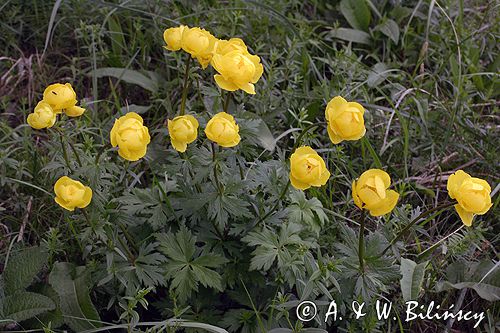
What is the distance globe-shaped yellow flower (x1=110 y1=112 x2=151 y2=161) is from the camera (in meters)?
1.48

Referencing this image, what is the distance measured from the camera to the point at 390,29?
2830 millimetres

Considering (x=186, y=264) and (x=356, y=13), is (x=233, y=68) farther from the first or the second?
(x=356, y=13)

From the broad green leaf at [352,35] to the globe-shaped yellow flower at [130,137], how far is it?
58.2 inches

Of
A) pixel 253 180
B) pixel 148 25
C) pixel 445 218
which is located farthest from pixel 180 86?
pixel 445 218

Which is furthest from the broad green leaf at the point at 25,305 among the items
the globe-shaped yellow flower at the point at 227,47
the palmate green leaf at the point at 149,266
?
the globe-shaped yellow flower at the point at 227,47

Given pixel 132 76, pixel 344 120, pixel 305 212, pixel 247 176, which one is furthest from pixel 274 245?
pixel 132 76

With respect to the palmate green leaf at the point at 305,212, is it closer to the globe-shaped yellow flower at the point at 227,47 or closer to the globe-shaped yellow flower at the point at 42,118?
the globe-shaped yellow flower at the point at 227,47

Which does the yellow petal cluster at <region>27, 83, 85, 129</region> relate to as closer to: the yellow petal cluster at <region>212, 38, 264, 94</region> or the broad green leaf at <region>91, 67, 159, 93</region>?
the yellow petal cluster at <region>212, 38, 264, 94</region>

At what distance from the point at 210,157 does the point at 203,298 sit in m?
0.37

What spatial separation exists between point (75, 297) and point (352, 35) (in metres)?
1.63

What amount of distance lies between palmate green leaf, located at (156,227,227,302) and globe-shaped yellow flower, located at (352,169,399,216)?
385 millimetres

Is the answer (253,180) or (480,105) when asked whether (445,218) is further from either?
(253,180)

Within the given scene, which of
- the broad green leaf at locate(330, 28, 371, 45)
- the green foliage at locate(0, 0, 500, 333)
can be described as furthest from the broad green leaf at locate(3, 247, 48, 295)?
the broad green leaf at locate(330, 28, 371, 45)

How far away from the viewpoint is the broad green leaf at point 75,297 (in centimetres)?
175
